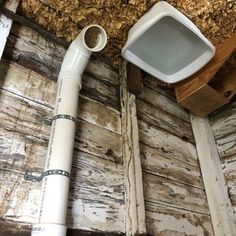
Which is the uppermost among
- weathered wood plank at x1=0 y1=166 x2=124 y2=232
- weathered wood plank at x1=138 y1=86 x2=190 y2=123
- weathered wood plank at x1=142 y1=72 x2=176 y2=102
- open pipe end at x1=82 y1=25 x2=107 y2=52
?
weathered wood plank at x1=142 y1=72 x2=176 y2=102

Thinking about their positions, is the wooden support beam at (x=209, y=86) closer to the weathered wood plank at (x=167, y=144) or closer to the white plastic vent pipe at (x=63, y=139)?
the weathered wood plank at (x=167, y=144)

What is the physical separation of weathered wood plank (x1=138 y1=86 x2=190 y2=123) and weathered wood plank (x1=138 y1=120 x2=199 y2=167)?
0.38ft

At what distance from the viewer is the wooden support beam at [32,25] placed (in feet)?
2.62

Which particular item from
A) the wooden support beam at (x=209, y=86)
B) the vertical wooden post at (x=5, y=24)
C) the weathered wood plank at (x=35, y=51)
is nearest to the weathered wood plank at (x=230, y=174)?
the wooden support beam at (x=209, y=86)

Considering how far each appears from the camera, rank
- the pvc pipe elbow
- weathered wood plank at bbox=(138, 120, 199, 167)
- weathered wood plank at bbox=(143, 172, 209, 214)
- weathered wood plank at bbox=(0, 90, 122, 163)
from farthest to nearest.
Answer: weathered wood plank at bbox=(138, 120, 199, 167) → weathered wood plank at bbox=(143, 172, 209, 214) → the pvc pipe elbow → weathered wood plank at bbox=(0, 90, 122, 163)

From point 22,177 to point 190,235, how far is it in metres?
0.59

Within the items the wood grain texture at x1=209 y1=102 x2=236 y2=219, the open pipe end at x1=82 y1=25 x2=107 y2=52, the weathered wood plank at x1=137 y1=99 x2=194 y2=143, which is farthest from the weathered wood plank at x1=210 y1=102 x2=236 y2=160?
the open pipe end at x1=82 y1=25 x2=107 y2=52

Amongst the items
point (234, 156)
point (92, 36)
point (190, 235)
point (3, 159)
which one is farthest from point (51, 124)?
point (234, 156)

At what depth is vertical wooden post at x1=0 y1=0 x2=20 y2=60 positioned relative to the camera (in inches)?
29.5

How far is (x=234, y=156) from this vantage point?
118 centimetres

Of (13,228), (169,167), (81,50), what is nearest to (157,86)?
(169,167)

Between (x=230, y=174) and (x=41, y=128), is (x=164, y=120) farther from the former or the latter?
(x=41, y=128)

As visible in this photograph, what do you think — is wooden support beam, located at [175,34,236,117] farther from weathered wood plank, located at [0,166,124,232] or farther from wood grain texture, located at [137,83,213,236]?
weathered wood plank, located at [0,166,124,232]

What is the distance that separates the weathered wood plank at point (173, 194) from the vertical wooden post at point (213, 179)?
0.04m
